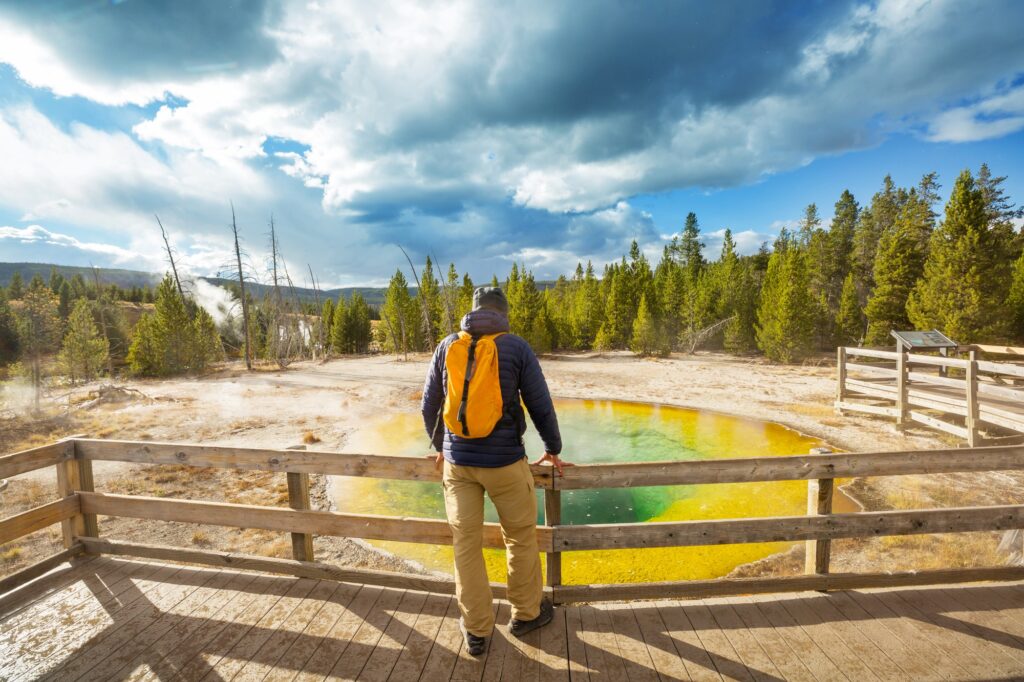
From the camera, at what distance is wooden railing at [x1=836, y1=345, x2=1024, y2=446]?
861 cm

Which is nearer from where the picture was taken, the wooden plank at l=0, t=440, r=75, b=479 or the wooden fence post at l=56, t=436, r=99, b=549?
the wooden plank at l=0, t=440, r=75, b=479

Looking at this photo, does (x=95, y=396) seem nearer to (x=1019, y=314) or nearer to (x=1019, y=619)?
(x=1019, y=619)

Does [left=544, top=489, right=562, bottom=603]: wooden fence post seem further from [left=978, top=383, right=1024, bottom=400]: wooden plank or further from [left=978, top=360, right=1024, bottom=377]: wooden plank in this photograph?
[left=978, top=360, right=1024, bottom=377]: wooden plank

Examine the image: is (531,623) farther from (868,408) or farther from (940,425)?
(868,408)

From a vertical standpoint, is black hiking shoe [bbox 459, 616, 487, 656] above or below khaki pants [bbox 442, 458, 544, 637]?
below

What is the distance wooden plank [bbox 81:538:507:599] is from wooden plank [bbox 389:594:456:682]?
127 mm

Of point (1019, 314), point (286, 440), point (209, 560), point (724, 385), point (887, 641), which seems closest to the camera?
point (887, 641)

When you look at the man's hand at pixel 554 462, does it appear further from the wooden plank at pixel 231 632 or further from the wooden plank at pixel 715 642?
the wooden plank at pixel 231 632

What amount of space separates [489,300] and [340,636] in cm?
240

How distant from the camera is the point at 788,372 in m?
27.0

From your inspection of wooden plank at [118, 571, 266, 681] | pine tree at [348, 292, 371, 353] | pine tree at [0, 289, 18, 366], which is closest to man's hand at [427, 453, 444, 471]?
wooden plank at [118, 571, 266, 681]

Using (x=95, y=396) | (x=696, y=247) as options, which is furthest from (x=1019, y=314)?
(x=95, y=396)

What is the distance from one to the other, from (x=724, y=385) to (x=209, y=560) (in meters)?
23.8

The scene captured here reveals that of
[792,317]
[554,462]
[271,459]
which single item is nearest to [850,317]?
[792,317]
